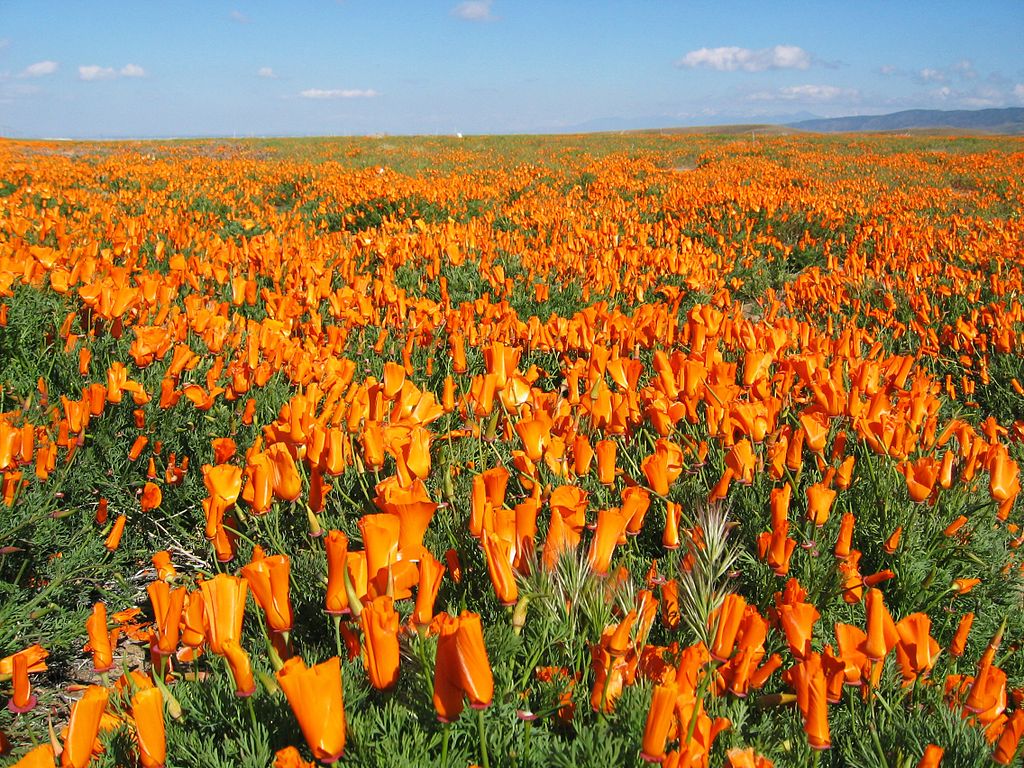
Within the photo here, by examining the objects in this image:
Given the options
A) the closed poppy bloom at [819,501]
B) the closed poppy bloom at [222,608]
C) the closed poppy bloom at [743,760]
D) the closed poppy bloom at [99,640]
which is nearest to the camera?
the closed poppy bloom at [743,760]

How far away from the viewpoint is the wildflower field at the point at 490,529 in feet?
3.92

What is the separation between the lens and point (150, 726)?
1.04 meters

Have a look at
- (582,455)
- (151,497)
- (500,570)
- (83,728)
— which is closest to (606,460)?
(582,455)

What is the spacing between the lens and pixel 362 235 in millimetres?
5727

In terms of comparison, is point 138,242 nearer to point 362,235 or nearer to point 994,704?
point 362,235

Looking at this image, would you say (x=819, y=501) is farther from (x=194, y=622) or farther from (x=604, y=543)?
(x=194, y=622)

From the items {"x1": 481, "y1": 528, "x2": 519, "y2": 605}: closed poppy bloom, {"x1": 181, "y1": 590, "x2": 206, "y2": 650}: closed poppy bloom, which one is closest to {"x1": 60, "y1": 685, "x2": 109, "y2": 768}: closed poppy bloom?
{"x1": 181, "y1": 590, "x2": 206, "y2": 650}: closed poppy bloom

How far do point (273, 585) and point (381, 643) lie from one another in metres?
0.25

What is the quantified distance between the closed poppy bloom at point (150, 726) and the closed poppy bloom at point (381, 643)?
321 millimetres

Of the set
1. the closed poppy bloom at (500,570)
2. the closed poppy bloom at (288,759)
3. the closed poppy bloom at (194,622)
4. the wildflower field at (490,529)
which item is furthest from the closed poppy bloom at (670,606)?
the closed poppy bloom at (194,622)

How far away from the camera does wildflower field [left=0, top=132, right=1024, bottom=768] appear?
1193 mm

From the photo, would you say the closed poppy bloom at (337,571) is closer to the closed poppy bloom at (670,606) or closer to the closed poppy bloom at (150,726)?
the closed poppy bloom at (150,726)

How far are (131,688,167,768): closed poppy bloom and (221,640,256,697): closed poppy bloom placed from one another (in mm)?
108

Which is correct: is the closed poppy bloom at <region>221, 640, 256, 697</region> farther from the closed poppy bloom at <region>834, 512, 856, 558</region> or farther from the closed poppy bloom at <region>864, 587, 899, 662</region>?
the closed poppy bloom at <region>834, 512, 856, 558</region>
